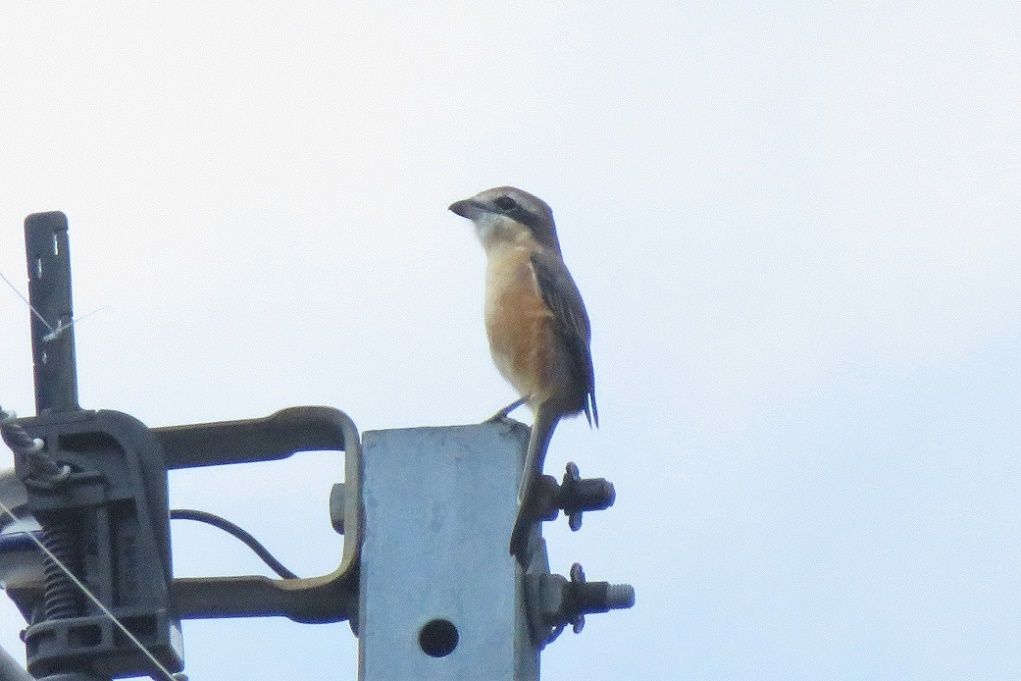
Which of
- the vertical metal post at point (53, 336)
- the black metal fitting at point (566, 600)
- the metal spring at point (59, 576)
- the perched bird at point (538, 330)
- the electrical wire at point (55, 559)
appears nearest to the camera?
the electrical wire at point (55, 559)

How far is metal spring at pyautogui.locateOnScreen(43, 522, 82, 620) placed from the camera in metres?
4.20

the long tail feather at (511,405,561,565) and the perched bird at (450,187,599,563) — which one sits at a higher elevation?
the perched bird at (450,187,599,563)

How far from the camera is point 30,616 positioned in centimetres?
474

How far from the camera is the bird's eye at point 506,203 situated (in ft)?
26.5

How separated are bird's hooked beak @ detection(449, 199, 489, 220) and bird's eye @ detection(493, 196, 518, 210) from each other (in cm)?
6

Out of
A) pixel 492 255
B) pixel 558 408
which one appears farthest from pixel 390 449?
pixel 492 255

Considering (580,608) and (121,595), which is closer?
(121,595)

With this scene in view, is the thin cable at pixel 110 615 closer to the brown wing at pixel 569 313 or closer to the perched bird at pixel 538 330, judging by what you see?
the perched bird at pixel 538 330

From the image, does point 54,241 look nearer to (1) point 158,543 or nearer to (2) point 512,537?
(1) point 158,543

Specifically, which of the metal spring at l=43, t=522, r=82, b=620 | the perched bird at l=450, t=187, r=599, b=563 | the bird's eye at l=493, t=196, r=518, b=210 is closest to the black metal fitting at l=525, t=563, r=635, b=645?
the metal spring at l=43, t=522, r=82, b=620

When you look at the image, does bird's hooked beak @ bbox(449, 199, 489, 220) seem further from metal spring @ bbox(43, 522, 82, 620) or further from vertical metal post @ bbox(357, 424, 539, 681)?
metal spring @ bbox(43, 522, 82, 620)

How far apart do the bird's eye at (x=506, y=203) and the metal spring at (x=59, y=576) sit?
4066 mm

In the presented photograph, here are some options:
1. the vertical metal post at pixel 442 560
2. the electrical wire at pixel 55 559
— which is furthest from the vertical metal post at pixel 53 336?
the vertical metal post at pixel 442 560

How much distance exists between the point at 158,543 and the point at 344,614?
1.88ft
